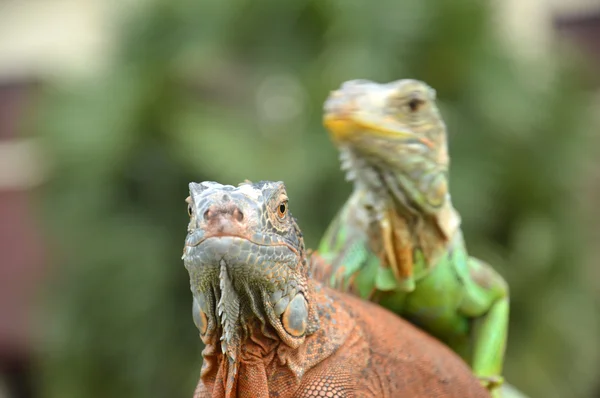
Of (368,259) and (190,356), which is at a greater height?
(368,259)

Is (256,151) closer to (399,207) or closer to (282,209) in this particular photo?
(399,207)

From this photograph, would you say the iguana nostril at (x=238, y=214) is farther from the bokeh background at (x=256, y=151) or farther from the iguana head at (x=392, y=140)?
the bokeh background at (x=256, y=151)

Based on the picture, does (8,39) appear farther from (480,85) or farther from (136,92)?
(480,85)

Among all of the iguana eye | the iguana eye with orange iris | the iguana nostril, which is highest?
the iguana eye

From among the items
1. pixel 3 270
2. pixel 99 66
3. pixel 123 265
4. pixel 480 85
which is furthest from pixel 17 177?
pixel 480 85

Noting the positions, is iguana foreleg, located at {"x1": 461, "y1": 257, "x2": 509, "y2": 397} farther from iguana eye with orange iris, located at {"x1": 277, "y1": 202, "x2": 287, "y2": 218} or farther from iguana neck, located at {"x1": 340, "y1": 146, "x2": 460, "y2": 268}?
iguana eye with orange iris, located at {"x1": 277, "y1": 202, "x2": 287, "y2": 218}

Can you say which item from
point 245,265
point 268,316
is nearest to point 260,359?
→ point 268,316

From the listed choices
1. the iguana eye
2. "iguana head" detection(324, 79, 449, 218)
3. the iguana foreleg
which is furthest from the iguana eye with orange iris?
the iguana foreleg
